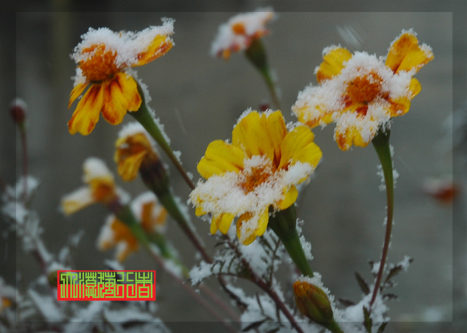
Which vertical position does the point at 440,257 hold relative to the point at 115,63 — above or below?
above

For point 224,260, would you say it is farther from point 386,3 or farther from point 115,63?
point 386,3

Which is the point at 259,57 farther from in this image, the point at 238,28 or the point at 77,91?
the point at 77,91

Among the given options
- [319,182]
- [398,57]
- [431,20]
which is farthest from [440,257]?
[398,57]

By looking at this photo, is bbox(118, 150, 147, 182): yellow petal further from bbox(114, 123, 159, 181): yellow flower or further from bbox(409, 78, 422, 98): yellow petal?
bbox(409, 78, 422, 98): yellow petal

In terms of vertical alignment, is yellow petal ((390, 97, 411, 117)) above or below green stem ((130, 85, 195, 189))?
below

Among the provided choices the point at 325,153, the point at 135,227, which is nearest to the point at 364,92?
the point at 135,227

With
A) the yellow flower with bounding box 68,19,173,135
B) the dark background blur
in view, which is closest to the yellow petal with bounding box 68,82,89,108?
the yellow flower with bounding box 68,19,173,135
